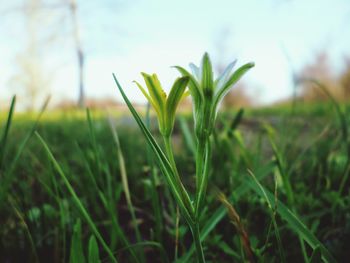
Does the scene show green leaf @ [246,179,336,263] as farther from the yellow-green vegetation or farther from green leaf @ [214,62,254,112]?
green leaf @ [214,62,254,112]

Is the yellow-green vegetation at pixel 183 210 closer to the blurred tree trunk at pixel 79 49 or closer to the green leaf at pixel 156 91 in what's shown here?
the green leaf at pixel 156 91

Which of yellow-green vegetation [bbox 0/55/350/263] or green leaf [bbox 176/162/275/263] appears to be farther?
green leaf [bbox 176/162/275/263]

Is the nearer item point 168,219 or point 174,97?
point 174,97

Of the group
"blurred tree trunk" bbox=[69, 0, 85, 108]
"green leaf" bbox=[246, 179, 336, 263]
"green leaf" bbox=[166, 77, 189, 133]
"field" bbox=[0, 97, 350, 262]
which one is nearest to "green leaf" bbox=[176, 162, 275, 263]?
"field" bbox=[0, 97, 350, 262]

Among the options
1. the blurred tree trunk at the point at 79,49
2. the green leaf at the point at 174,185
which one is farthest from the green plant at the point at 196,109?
the blurred tree trunk at the point at 79,49

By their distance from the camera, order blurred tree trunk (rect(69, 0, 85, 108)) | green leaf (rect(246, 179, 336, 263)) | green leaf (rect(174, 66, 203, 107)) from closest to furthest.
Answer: green leaf (rect(174, 66, 203, 107)), green leaf (rect(246, 179, 336, 263)), blurred tree trunk (rect(69, 0, 85, 108))

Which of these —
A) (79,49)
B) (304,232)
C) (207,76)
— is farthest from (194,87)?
(79,49)

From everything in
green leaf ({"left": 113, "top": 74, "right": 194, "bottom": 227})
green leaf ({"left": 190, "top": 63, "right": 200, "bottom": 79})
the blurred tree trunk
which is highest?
the blurred tree trunk

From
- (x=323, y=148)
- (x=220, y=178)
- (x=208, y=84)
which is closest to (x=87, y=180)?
(x=220, y=178)

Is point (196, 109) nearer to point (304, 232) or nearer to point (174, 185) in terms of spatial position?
point (174, 185)

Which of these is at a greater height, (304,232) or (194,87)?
(194,87)

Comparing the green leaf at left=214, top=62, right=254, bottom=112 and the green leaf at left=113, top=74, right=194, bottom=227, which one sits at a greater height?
the green leaf at left=214, top=62, right=254, bottom=112
